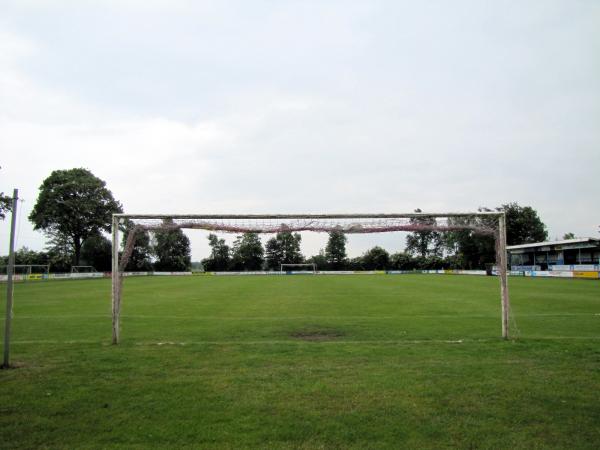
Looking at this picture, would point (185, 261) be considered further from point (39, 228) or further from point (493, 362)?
point (493, 362)

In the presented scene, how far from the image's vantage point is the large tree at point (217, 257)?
95.4m

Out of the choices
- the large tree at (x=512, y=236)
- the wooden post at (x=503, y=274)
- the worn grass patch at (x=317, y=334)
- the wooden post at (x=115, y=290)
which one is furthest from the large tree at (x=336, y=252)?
the wooden post at (x=115, y=290)

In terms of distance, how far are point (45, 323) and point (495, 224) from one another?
13.4m

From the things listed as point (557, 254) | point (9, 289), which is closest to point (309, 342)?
point (9, 289)

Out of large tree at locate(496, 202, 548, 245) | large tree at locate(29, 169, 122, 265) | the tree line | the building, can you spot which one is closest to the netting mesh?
the tree line

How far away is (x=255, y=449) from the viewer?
4.39 metres

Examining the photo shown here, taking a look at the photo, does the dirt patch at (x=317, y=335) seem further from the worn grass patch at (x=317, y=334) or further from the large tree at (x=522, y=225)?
the large tree at (x=522, y=225)

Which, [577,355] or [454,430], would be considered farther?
[577,355]

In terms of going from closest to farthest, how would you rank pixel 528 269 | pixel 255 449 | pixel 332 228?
pixel 255 449 → pixel 332 228 → pixel 528 269

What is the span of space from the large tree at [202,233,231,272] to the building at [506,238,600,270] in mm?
56071

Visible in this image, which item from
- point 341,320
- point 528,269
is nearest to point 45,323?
point 341,320

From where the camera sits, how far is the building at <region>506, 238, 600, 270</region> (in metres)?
53.2

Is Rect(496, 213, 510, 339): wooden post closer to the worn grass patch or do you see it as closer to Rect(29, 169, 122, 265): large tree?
the worn grass patch

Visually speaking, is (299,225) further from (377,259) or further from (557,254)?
(377,259)
